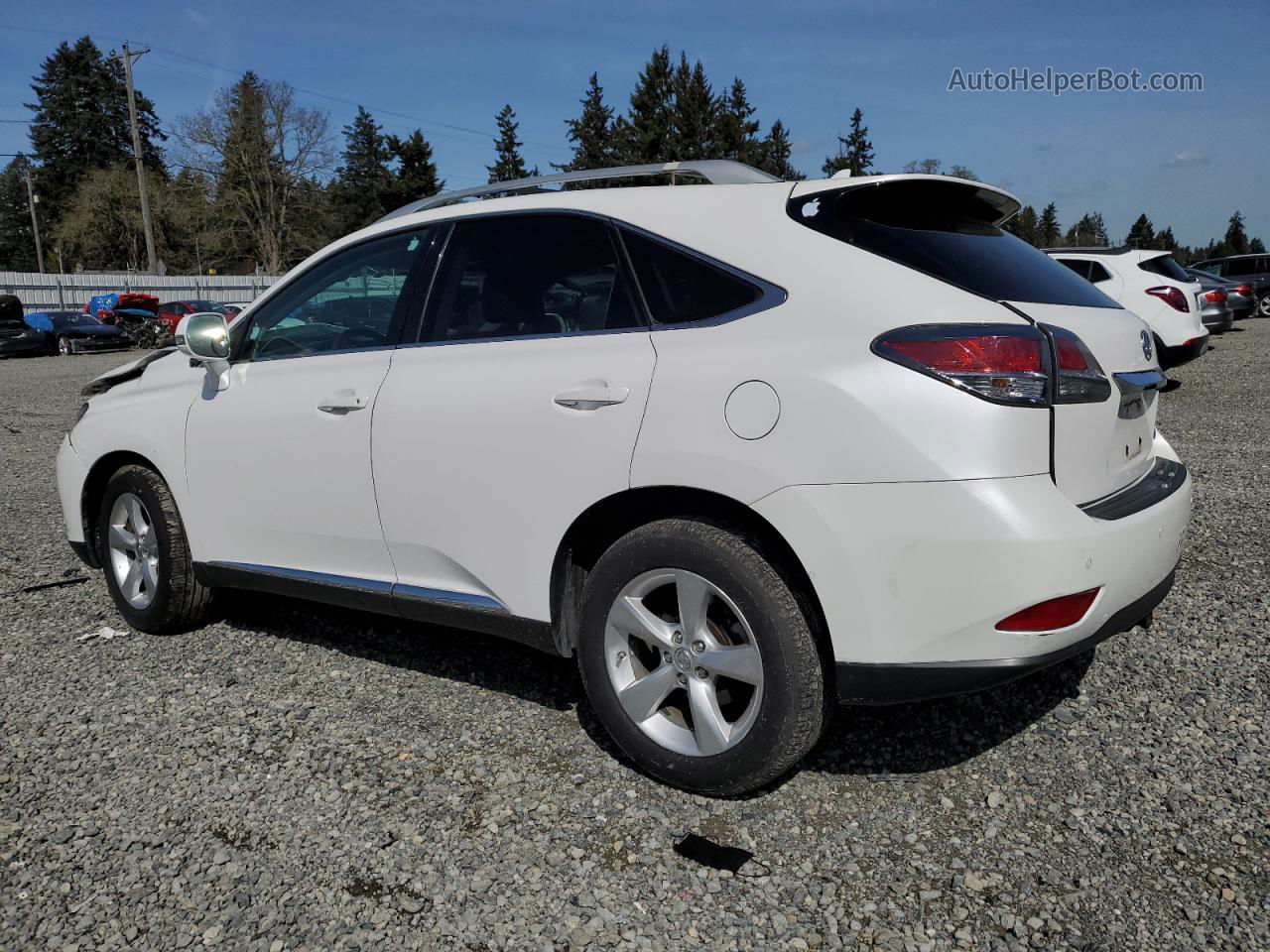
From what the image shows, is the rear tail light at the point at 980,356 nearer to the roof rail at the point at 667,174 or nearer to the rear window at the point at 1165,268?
the roof rail at the point at 667,174

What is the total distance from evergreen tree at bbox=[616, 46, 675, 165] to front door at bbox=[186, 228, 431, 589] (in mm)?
64240

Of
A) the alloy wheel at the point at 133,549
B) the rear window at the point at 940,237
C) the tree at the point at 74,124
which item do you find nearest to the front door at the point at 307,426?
the alloy wheel at the point at 133,549

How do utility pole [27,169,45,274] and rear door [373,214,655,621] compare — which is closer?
rear door [373,214,655,621]

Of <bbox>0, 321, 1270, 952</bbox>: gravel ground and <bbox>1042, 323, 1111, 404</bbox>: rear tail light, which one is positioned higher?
<bbox>1042, 323, 1111, 404</bbox>: rear tail light

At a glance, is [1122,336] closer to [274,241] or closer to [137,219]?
[274,241]

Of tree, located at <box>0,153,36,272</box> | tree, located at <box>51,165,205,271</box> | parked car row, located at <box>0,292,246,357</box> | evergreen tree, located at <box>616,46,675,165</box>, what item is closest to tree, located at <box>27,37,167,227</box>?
tree, located at <box>0,153,36,272</box>

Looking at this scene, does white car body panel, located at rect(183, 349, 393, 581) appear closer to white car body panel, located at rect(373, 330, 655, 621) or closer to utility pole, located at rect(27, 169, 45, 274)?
white car body panel, located at rect(373, 330, 655, 621)

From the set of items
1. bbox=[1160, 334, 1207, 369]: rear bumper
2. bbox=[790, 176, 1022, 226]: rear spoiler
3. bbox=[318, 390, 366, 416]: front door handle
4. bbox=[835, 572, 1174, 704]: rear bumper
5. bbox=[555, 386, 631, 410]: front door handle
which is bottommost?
bbox=[1160, 334, 1207, 369]: rear bumper

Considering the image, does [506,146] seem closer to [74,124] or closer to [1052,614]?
[74,124]

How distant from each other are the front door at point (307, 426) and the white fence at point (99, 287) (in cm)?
4270

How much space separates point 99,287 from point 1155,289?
146ft

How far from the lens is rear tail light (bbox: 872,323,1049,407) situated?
2434 millimetres

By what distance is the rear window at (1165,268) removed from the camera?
13281 mm

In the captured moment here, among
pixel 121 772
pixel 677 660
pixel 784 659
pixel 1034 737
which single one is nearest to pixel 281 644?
pixel 121 772
